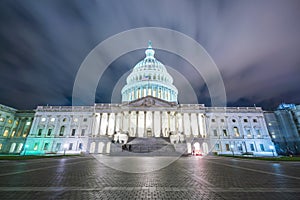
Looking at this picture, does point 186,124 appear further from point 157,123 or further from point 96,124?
point 96,124

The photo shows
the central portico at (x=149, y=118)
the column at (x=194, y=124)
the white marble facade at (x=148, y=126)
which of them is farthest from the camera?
the column at (x=194, y=124)

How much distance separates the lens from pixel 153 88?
206 ft

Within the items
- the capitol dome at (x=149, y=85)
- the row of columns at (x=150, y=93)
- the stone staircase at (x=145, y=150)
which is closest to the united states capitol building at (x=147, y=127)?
the row of columns at (x=150, y=93)

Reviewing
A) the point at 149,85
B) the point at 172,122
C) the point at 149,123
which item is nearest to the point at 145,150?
the point at 149,123

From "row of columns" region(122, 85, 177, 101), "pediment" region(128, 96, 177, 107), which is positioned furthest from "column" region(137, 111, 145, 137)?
"row of columns" region(122, 85, 177, 101)

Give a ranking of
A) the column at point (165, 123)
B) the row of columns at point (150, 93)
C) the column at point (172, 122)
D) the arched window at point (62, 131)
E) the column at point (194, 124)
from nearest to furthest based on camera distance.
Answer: the column at point (165, 123), the column at point (172, 122), the column at point (194, 124), the arched window at point (62, 131), the row of columns at point (150, 93)

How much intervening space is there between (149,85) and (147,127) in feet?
70.7

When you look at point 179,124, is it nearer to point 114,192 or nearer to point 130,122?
point 130,122

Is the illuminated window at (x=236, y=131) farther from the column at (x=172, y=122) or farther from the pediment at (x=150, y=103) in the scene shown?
the pediment at (x=150, y=103)

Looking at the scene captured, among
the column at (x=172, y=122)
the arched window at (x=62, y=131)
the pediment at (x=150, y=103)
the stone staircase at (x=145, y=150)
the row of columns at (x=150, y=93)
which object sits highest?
the row of columns at (x=150, y=93)

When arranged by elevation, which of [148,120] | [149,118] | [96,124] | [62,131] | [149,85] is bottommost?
[62,131]

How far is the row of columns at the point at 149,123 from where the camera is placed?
47656 mm

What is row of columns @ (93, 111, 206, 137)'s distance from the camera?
4766 centimetres

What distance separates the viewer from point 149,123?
48406mm
